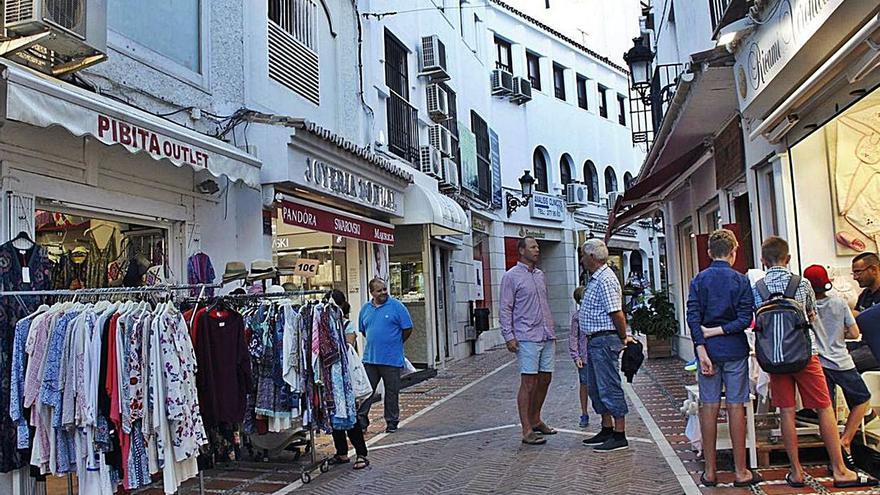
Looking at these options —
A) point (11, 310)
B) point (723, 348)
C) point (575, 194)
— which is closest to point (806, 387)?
point (723, 348)

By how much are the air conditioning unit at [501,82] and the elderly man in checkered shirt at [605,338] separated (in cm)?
1771

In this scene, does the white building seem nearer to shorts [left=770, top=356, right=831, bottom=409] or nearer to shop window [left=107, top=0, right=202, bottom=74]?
shop window [left=107, top=0, right=202, bottom=74]

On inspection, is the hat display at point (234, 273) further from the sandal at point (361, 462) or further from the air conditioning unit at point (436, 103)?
the air conditioning unit at point (436, 103)

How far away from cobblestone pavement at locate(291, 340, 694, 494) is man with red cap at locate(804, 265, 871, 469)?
4.54ft

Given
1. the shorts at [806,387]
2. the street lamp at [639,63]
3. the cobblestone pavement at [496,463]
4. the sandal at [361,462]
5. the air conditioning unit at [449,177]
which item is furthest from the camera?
the air conditioning unit at [449,177]

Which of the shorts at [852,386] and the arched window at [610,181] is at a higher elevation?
the arched window at [610,181]

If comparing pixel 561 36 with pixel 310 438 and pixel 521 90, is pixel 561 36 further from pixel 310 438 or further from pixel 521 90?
pixel 310 438

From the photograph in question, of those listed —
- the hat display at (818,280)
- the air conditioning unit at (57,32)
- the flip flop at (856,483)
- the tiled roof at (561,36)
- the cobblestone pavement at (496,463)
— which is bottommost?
the cobblestone pavement at (496,463)

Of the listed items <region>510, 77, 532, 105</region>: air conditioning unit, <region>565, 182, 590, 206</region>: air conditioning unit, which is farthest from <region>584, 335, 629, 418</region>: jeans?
<region>565, 182, 590, 206</region>: air conditioning unit

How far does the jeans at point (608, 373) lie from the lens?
6859 millimetres

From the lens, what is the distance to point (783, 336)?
5273mm

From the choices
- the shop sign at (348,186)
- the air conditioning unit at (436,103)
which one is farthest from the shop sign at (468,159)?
the shop sign at (348,186)

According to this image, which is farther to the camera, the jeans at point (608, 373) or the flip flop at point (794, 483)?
the jeans at point (608, 373)

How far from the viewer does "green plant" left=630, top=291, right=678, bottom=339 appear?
49.1 feet
